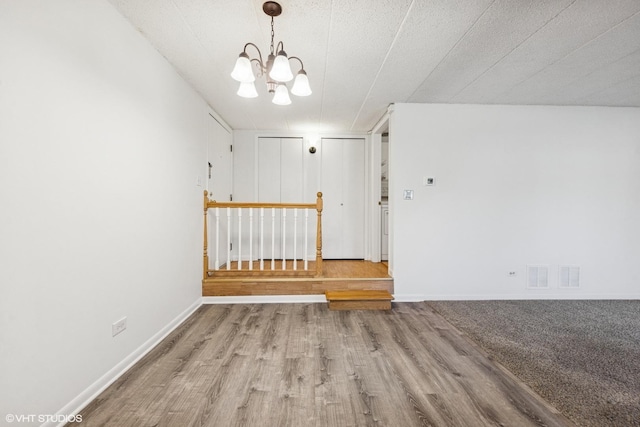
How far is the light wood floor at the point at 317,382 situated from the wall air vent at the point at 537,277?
157cm

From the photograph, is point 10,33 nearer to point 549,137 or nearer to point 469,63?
point 469,63

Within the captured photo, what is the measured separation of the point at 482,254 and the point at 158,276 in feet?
11.5

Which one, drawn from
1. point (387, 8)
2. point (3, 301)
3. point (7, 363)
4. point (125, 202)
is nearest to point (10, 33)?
point (125, 202)

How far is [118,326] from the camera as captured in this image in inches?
70.5

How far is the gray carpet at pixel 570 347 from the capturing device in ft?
5.08

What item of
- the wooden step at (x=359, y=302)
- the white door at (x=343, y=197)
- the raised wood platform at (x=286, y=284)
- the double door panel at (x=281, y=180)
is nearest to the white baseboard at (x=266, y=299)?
the raised wood platform at (x=286, y=284)

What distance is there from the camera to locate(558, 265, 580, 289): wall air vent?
11.0 ft

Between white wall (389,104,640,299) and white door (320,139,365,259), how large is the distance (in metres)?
1.35

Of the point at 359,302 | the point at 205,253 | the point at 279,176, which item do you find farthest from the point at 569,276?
the point at 205,253

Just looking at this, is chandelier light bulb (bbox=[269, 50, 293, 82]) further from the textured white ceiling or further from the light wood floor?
the light wood floor

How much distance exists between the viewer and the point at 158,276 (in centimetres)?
228

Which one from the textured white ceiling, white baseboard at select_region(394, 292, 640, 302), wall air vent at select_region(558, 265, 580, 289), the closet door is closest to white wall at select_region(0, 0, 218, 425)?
the textured white ceiling

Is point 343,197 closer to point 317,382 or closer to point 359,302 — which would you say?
point 359,302

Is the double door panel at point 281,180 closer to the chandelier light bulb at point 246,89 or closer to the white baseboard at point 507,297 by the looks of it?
the white baseboard at point 507,297
